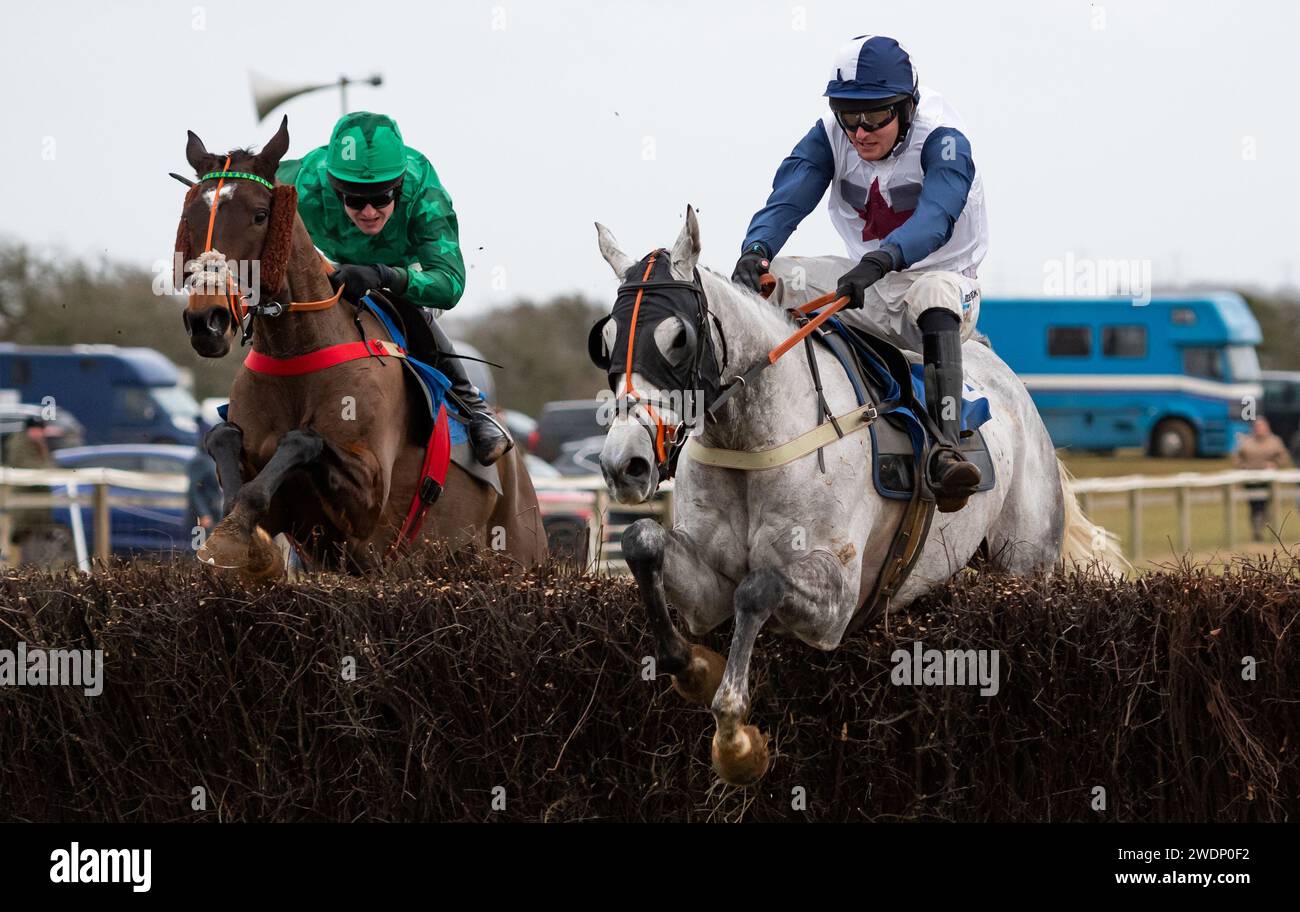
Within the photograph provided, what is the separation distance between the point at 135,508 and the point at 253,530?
906cm

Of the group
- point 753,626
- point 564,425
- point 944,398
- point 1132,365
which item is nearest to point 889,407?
point 944,398

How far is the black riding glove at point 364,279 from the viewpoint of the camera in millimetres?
7070

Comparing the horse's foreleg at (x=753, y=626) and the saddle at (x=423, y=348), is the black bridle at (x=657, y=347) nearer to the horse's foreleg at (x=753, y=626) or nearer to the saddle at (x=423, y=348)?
the horse's foreleg at (x=753, y=626)

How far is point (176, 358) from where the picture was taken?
42844 mm

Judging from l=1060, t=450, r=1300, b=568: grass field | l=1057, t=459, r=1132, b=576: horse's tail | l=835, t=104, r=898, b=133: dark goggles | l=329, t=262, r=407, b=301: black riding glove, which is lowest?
l=1060, t=450, r=1300, b=568: grass field

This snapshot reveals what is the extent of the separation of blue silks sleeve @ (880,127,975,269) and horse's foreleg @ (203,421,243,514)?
8.64 ft

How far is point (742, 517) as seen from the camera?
5.39 metres

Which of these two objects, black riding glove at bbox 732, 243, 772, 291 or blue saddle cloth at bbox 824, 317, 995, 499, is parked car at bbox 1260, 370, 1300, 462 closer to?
blue saddle cloth at bbox 824, 317, 995, 499

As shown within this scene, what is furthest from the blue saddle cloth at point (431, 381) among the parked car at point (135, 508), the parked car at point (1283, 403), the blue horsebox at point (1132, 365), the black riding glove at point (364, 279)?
the parked car at point (1283, 403)

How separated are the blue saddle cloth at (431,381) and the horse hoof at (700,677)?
8.21 ft

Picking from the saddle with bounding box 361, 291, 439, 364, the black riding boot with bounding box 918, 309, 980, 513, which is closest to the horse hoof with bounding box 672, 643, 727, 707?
the black riding boot with bounding box 918, 309, 980, 513

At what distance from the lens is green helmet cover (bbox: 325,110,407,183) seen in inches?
289
